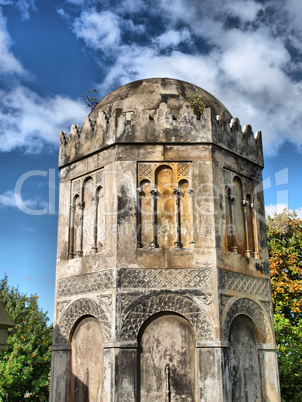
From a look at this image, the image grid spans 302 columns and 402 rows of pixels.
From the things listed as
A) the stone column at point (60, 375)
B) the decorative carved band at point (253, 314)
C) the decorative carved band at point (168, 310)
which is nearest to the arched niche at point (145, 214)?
the decorative carved band at point (168, 310)

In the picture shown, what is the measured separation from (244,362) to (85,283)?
403 cm

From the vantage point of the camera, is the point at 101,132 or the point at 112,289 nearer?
the point at 112,289

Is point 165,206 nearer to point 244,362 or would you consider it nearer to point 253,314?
point 253,314

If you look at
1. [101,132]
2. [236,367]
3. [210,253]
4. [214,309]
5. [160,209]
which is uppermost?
[101,132]

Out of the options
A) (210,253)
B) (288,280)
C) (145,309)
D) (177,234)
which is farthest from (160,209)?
(288,280)

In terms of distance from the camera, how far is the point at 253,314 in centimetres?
1037

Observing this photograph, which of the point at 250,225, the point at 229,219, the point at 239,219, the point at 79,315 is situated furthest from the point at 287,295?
the point at 79,315

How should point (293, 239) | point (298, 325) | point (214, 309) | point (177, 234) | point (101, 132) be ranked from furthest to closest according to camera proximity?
1. point (293, 239)
2. point (298, 325)
3. point (101, 132)
4. point (177, 234)
5. point (214, 309)

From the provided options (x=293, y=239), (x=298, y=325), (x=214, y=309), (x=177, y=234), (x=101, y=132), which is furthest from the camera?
(x=293, y=239)

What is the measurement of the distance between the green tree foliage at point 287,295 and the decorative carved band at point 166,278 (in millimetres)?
9936

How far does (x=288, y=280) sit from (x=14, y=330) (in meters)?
13.5

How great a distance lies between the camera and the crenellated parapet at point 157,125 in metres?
10.5

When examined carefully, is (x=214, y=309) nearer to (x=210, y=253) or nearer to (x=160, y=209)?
(x=210, y=253)

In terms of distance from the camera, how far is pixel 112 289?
9.45m
